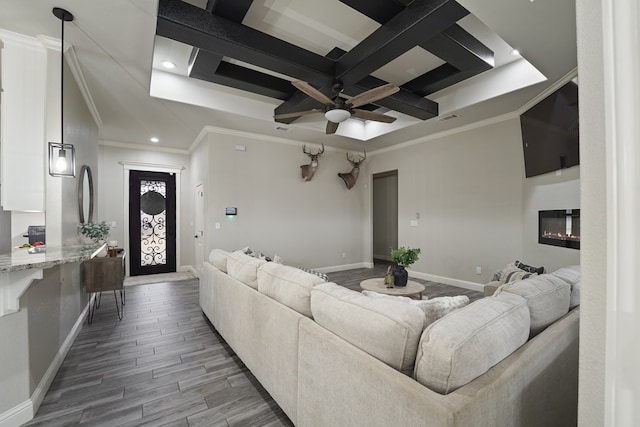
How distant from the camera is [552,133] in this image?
3.41 meters

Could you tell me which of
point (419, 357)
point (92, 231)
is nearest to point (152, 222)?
point (92, 231)

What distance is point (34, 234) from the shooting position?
8.00 ft

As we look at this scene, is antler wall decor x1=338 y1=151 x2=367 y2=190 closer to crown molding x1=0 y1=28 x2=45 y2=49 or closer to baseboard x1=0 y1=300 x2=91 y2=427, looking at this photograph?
crown molding x1=0 y1=28 x2=45 y2=49

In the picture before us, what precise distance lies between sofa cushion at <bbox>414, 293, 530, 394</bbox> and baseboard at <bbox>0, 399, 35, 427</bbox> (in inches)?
97.1

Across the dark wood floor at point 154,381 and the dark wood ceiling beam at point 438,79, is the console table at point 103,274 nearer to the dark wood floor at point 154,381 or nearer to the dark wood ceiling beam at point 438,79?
the dark wood floor at point 154,381

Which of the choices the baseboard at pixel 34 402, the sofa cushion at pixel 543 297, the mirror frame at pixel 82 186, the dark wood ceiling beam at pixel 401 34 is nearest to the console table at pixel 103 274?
the mirror frame at pixel 82 186

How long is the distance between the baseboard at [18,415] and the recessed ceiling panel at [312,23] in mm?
3482

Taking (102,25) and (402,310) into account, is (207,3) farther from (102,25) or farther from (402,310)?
(402,310)

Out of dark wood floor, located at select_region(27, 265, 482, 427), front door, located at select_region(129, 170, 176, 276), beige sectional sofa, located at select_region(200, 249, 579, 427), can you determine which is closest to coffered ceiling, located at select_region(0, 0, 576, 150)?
front door, located at select_region(129, 170, 176, 276)

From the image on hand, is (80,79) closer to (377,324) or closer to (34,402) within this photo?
(34,402)

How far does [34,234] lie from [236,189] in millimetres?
2986

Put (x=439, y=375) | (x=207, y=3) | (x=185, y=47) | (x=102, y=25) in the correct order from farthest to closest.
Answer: (x=185, y=47)
(x=207, y=3)
(x=102, y=25)
(x=439, y=375)

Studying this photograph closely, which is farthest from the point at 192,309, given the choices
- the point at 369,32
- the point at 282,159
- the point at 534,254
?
the point at 534,254

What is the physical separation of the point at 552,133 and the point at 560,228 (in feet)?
3.79
